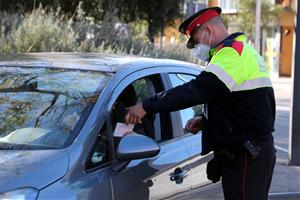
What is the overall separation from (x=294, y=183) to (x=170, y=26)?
10.2 m

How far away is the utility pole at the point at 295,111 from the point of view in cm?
909

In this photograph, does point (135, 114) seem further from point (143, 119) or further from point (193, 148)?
point (193, 148)

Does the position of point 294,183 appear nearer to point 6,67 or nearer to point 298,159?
point 298,159

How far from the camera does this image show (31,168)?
2.94m

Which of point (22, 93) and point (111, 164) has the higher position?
point (22, 93)

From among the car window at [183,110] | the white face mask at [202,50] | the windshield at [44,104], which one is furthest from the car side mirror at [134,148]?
the car window at [183,110]

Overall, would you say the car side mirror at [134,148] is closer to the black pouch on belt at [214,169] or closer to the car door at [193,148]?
the black pouch on belt at [214,169]

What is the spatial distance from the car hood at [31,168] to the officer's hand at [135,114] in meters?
0.48

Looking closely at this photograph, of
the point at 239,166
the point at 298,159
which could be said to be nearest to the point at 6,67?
the point at 239,166

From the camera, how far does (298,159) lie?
909 cm

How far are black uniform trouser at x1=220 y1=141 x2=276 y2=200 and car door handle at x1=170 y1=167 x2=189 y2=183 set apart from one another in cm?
43

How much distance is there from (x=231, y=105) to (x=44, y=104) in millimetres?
1149

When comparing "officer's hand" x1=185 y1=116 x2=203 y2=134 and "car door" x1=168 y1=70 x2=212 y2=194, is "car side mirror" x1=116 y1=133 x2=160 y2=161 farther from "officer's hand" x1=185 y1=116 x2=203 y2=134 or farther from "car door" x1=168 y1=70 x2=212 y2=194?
"car door" x1=168 y1=70 x2=212 y2=194

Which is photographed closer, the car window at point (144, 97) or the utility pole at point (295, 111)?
the car window at point (144, 97)
